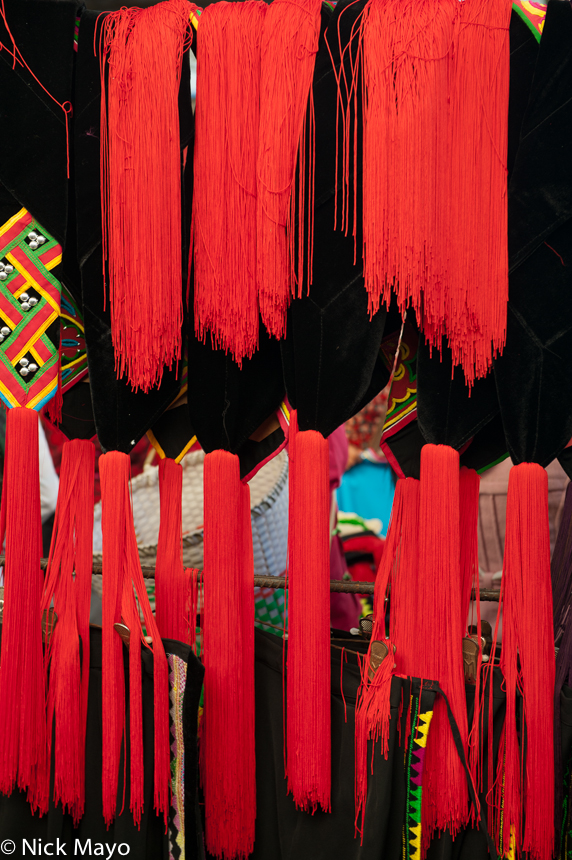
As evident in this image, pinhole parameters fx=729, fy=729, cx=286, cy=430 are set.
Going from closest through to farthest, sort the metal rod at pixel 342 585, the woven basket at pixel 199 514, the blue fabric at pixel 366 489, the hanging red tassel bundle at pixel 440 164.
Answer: the hanging red tassel bundle at pixel 440 164
the metal rod at pixel 342 585
the woven basket at pixel 199 514
the blue fabric at pixel 366 489

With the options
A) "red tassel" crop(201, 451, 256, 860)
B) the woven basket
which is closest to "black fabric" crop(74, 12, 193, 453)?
"red tassel" crop(201, 451, 256, 860)

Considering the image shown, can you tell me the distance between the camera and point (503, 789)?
0.82m

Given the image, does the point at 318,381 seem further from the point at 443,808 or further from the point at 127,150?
the point at 443,808

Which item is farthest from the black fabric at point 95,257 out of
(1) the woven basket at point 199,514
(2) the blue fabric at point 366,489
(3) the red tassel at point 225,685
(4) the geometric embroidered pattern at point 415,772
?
(2) the blue fabric at point 366,489

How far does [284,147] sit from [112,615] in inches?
23.0

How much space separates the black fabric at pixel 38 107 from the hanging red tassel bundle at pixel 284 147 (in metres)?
0.24

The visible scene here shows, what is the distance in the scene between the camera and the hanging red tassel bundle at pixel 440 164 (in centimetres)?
79

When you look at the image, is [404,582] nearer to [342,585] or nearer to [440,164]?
[342,585]

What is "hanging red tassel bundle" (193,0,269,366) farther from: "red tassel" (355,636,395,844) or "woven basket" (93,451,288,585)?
"woven basket" (93,451,288,585)

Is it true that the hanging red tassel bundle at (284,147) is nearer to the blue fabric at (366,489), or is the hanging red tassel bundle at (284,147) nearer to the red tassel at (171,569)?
the red tassel at (171,569)

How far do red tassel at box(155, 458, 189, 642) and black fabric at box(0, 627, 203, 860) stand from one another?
0.06m

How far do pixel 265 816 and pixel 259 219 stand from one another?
0.72 m

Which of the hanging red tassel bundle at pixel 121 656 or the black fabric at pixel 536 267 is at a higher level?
the black fabric at pixel 536 267

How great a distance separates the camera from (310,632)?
842 millimetres
